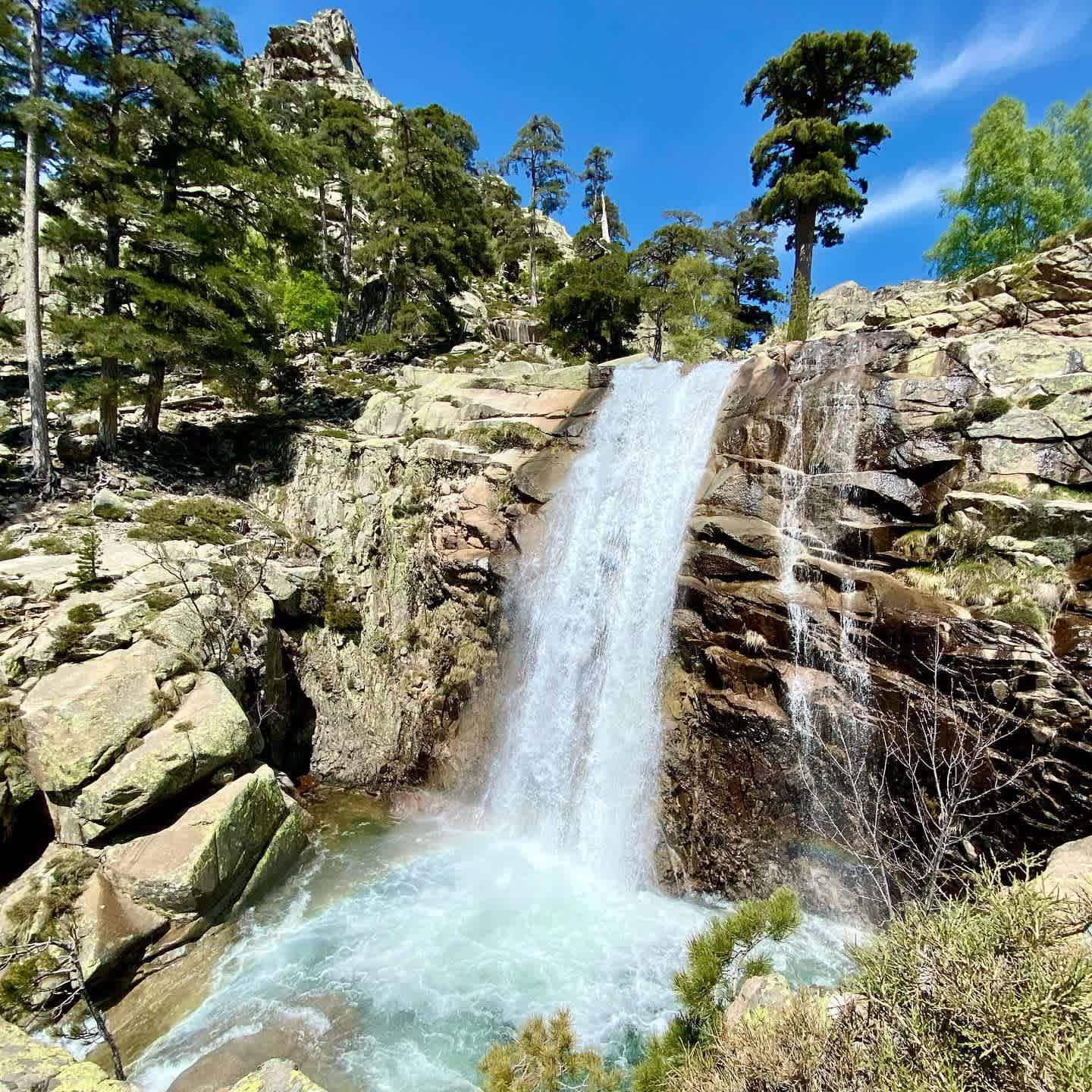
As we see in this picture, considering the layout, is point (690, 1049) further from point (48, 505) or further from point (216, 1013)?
point (48, 505)

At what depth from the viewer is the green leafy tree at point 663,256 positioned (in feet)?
97.3

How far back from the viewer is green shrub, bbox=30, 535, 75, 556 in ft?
43.9

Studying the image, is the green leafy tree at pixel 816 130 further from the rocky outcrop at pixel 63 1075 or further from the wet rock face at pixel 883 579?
the rocky outcrop at pixel 63 1075

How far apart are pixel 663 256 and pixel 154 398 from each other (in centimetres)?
2684

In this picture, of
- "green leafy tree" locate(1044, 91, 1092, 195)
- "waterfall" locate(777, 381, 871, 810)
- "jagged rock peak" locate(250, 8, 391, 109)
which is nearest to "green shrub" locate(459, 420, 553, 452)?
"waterfall" locate(777, 381, 871, 810)

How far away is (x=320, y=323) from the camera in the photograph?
1164 inches

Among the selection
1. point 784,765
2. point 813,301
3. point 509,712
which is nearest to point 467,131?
point 813,301

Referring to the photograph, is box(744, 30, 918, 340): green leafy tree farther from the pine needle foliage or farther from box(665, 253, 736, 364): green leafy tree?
the pine needle foliage

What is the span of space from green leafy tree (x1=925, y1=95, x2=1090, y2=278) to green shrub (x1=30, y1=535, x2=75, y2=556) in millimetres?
32762

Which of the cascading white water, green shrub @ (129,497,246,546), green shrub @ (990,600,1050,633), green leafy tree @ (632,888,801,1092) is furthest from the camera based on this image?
green shrub @ (129,497,246,546)

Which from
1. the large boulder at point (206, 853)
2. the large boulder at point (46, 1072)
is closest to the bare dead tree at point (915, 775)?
the large boulder at point (46, 1072)

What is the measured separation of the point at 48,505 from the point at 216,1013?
47.2ft

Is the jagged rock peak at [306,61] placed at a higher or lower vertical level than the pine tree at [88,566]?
higher

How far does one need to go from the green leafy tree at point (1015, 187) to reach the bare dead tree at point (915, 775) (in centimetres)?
2268
